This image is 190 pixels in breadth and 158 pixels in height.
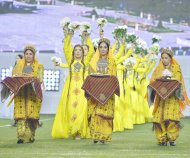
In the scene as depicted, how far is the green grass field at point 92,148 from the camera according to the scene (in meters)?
11.4

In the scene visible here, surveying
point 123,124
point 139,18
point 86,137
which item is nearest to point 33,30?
point 139,18

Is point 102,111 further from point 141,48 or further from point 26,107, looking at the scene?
point 141,48

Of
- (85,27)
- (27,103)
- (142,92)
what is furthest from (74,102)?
(142,92)

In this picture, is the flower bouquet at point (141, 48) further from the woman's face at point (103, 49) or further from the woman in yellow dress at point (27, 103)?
the woman in yellow dress at point (27, 103)

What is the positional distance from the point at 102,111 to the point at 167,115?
89cm

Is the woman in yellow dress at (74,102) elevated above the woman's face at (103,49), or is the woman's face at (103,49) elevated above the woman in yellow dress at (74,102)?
the woman's face at (103,49)

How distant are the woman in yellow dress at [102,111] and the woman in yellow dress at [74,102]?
3.57 feet

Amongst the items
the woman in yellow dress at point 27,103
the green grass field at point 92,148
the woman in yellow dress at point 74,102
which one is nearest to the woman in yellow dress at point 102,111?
the green grass field at point 92,148

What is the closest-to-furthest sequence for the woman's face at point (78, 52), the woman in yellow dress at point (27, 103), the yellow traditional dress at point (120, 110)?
the woman in yellow dress at point (27, 103) < the woman's face at point (78, 52) < the yellow traditional dress at point (120, 110)

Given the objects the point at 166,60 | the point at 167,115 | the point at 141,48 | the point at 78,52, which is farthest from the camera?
the point at 141,48

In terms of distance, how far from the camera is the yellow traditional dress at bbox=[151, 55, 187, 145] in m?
13.2

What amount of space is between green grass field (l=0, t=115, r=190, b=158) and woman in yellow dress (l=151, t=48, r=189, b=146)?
0.59 feet

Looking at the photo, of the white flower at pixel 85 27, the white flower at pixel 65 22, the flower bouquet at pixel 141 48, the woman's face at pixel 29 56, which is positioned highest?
the white flower at pixel 65 22

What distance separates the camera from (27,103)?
13.5 m
